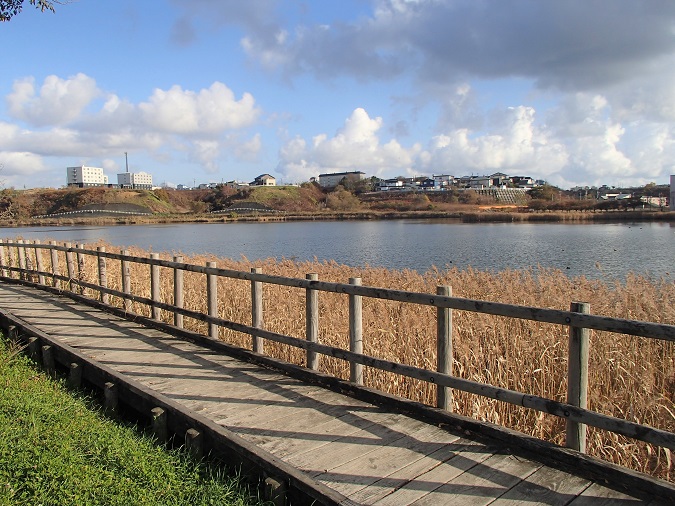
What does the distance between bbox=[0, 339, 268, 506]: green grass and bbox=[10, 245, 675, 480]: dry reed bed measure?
2718 millimetres

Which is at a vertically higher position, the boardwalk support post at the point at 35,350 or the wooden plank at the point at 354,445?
the wooden plank at the point at 354,445

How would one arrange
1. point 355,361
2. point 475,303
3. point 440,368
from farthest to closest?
point 355,361 → point 440,368 → point 475,303

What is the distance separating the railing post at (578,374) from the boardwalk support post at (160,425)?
12.1ft

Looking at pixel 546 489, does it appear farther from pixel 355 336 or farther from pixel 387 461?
pixel 355 336

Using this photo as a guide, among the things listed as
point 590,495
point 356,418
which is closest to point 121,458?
point 356,418

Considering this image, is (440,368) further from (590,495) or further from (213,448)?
(213,448)

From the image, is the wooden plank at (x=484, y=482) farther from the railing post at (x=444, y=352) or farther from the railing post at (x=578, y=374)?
the railing post at (x=444, y=352)

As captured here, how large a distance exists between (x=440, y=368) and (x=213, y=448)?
219 centimetres

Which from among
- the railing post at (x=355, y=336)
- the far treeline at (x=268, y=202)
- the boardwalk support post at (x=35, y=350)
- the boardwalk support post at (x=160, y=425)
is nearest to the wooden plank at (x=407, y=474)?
the railing post at (x=355, y=336)

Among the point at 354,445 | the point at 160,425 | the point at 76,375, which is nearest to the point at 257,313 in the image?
the point at 160,425

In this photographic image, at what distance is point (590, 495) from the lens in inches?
150

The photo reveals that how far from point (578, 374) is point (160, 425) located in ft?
12.7

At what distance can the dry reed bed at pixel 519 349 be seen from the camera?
585cm

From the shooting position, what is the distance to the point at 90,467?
15.5ft
